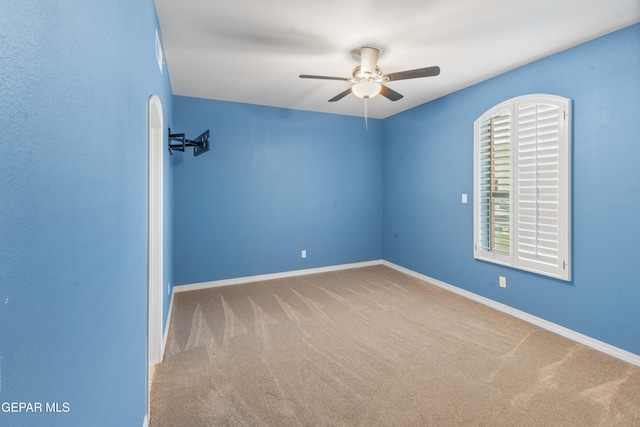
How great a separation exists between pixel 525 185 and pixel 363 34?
2.35 meters

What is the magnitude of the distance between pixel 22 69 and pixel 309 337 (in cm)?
289

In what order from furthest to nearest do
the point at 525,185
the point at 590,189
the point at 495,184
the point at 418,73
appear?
the point at 495,184, the point at 525,185, the point at 590,189, the point at 418,73

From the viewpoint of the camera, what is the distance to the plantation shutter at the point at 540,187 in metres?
2.97

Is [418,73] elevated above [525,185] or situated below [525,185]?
above

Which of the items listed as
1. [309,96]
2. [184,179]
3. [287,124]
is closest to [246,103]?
[287,124]

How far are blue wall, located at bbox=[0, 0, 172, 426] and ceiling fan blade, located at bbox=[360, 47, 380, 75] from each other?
2142 millimetres

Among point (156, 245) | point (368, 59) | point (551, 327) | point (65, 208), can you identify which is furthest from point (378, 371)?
point (368, 59)

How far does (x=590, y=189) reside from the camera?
276 centimetres

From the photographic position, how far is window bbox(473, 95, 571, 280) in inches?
116

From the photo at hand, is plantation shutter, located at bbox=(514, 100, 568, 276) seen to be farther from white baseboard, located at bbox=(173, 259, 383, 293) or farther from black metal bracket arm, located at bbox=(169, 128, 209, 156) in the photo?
black metal bracket arm, located at bbox=(169, 128, 209, 156)

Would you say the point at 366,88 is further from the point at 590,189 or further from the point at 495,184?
the point at 590,189

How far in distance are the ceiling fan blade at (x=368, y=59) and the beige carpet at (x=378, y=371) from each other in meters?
2.65

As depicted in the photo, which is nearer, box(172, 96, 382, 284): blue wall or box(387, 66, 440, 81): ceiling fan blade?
box(387, 66, 440, 81): ceiling fan blade

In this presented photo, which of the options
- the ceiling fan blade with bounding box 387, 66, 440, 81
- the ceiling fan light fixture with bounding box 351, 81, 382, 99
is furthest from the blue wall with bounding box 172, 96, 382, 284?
the ceiling fan blade with bounding box 387, 66, 440, 81
